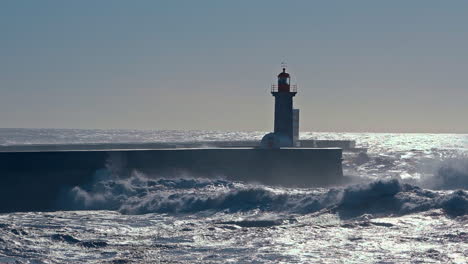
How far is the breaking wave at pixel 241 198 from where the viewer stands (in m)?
22.6

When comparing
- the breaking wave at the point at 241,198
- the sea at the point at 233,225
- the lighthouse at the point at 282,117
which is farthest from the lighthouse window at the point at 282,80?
the breaking wave at the point at 241,198

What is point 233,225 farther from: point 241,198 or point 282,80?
point 282,80

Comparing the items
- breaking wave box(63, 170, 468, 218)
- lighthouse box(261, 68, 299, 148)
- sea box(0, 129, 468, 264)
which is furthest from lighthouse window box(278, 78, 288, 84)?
breaking wave box(63, 170, 468, 218)

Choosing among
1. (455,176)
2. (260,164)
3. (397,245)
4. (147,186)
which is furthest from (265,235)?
(455,176)

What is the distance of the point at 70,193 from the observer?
2645 centimetres

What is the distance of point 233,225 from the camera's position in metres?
21.0

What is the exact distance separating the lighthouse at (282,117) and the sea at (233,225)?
463cm

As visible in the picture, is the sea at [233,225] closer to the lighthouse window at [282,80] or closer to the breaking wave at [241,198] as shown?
the breaking wave at [241,198]

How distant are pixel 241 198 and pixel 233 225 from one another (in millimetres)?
3795

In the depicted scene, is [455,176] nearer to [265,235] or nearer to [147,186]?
[147,186]

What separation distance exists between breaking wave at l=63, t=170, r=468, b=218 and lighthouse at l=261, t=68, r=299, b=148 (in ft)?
16.0

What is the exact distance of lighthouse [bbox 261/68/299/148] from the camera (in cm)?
3281

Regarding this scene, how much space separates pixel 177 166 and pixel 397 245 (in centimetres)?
1282

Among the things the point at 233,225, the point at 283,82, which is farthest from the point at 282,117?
the point at 233,225
